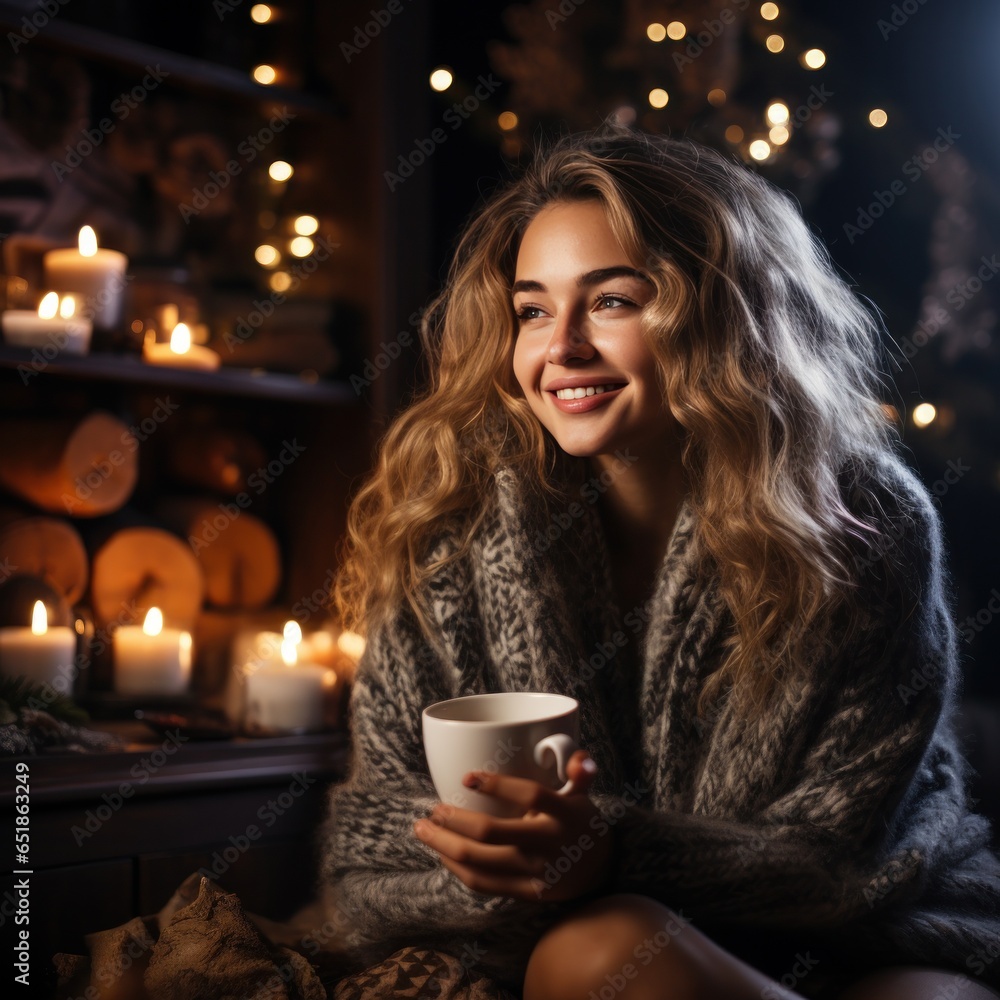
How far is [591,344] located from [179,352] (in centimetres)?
78

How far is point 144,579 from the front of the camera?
171cm

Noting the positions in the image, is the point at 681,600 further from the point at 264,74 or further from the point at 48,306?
the point at 264,74

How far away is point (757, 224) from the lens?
48.4 inches

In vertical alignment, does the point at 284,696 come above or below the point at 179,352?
below

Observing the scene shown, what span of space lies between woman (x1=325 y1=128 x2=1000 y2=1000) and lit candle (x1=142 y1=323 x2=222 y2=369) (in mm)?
487

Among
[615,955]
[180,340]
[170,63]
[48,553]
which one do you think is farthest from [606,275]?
[48,553]

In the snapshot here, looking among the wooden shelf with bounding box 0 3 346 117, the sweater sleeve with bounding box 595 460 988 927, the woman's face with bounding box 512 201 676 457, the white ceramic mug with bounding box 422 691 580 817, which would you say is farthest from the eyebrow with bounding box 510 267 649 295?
the wooden shelf with bounding box 0 3 346 117

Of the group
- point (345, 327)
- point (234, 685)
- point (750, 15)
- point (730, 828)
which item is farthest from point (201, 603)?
point (750, 15)

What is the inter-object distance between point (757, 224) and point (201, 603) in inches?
44.4

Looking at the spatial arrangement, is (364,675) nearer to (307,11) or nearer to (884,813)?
(884,813)

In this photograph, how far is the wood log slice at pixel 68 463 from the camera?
163 cm

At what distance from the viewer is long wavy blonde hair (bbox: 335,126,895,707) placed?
1126 millimetres

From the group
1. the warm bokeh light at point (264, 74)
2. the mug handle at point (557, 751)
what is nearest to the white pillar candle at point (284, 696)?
the mug handle at point (557, 751)

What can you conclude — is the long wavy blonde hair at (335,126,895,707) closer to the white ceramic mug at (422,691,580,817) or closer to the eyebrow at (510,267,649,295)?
the eyebrow at (510,267,649,295)
